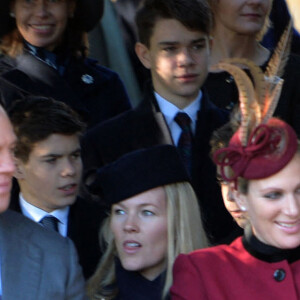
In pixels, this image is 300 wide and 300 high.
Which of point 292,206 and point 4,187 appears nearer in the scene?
point 4,187

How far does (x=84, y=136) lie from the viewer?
15.7 ft

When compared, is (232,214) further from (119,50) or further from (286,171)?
(119,50)

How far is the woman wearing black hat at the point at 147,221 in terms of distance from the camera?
13.5 feet

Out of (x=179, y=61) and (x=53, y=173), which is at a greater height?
(x=179, y=61)

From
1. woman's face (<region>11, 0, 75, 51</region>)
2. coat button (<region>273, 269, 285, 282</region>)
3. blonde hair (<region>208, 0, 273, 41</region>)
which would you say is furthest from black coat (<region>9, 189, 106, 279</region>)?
blonde hair (<region>208, 0, 273, 41</region>)

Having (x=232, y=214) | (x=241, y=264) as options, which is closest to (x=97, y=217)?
(x=232, y=214)

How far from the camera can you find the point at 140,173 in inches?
164

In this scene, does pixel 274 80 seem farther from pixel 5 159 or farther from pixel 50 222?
pixel 50 222

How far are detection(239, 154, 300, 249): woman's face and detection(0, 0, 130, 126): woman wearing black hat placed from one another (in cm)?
Result: 150

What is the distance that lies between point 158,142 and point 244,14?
0.91 m

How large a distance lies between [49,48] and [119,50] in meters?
0.85

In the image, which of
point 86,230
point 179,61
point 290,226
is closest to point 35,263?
point 290,226

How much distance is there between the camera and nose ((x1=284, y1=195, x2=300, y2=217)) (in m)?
3.76

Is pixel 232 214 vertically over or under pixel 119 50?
under
